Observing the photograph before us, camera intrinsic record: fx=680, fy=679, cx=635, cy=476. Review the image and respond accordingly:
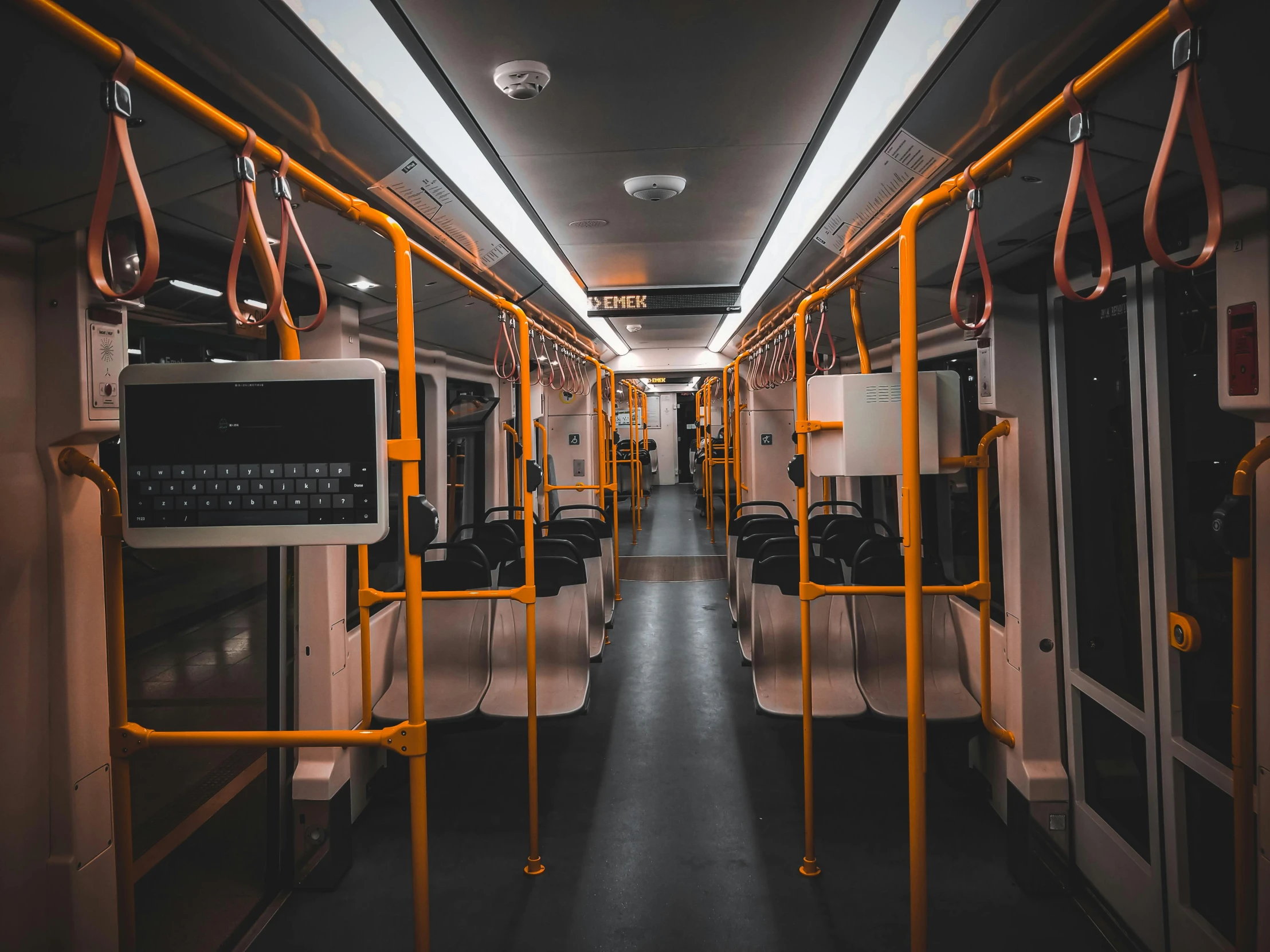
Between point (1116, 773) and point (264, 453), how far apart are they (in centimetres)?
339

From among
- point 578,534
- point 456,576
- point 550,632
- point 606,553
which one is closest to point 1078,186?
point 456,576

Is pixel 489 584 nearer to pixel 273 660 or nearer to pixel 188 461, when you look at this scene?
pixel 273 660

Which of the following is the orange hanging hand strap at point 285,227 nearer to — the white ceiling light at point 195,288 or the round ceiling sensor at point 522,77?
the round ceiling sensor at point 522,77

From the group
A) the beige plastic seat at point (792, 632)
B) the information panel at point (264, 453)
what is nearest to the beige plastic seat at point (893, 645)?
the beige plastic seat at point (792, 632)

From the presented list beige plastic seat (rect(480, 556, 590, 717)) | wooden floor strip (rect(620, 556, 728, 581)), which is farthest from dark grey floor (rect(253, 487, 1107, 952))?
wooden floor strip (rect(620, 556, 728, 581))

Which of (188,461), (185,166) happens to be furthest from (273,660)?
(185,166)

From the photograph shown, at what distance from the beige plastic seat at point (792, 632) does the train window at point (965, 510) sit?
74cm

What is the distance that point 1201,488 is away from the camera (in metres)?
2.29

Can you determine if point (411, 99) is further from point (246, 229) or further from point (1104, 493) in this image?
point (1104, 493)

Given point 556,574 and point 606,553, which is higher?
point 556,574

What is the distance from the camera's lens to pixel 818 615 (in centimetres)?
416

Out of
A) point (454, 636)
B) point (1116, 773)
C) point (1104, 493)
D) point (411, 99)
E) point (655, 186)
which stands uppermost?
point (655, 186)

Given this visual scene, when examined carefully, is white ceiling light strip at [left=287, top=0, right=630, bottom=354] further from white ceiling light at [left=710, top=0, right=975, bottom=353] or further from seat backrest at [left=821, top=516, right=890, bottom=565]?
seat backrest at [left=821, top=516, right=890, bottom=565]

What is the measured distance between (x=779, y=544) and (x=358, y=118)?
346 cm
